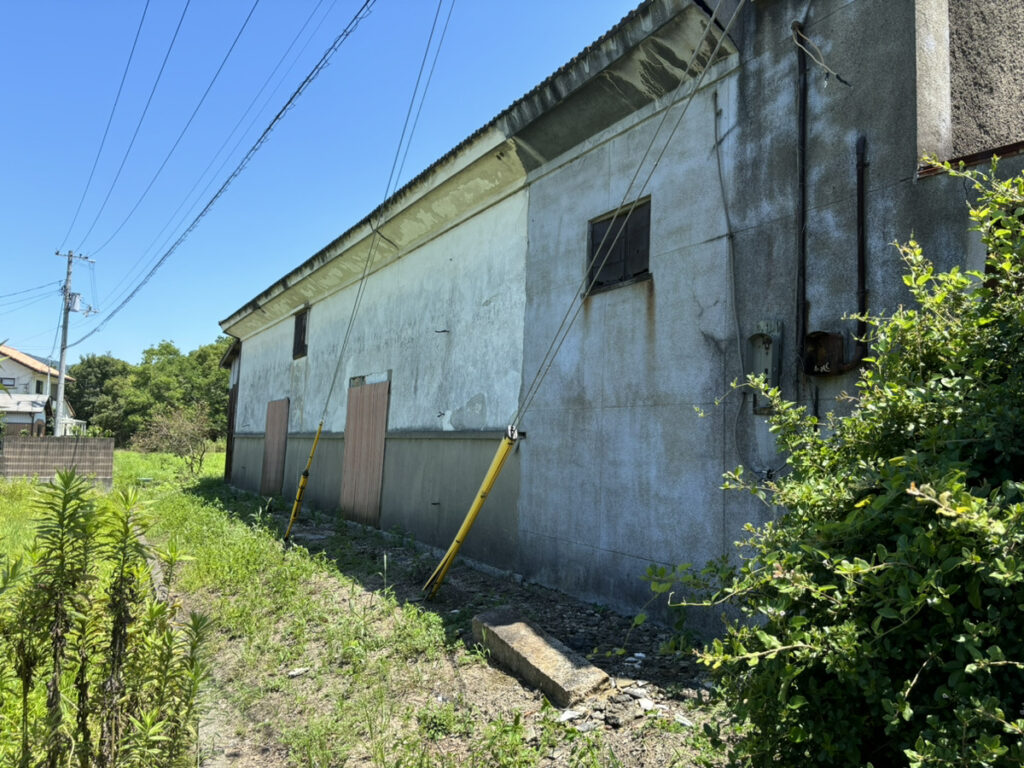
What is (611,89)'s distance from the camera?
5.75 metres

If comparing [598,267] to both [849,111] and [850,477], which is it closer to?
[849,111]

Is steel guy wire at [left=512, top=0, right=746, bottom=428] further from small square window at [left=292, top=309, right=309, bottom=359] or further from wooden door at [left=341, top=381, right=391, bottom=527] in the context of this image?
small square window at [left=292, top=309, right=309, bottom=359]

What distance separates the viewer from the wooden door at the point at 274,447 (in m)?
14.5

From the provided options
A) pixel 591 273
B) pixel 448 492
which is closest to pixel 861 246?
pixel 591 273

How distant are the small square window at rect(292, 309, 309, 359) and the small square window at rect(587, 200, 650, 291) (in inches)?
371

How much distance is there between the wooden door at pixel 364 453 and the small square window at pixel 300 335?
330cm

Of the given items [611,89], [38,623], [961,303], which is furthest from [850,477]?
[611,89]

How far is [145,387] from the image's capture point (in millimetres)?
48750

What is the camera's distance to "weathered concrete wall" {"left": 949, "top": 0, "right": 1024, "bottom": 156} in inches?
161

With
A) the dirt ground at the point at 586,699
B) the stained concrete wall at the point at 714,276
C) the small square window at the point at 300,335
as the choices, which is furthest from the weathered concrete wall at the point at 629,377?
the small square window at the point at 300,335

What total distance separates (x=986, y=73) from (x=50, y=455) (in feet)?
65.4

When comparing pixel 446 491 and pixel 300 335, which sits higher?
pixel 300 335

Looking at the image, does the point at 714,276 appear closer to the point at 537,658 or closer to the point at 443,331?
the point at 537,658

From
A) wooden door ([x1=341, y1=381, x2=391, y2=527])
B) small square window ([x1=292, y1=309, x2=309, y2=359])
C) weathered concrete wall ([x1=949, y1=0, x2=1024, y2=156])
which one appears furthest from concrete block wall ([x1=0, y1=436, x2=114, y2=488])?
weathered concrete wall ([x1=949, y1=0, x2=1024, y2=156])
